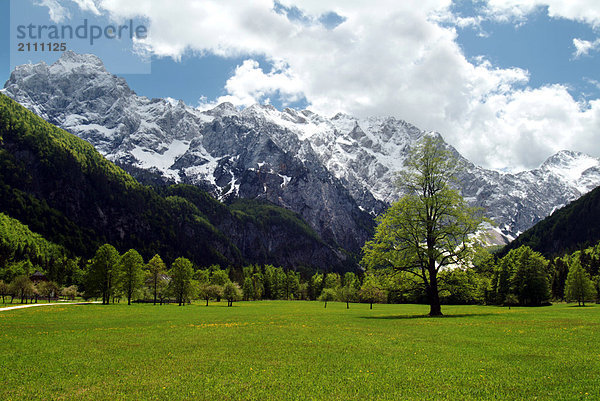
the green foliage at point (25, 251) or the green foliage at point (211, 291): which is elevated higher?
the green foliage at point (25, 251)

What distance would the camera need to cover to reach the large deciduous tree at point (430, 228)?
125 ft

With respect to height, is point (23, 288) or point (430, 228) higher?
point (430, 228)

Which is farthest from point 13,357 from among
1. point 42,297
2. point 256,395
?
point 42,297

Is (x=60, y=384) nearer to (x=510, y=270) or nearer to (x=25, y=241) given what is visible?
(x=510, y=270)

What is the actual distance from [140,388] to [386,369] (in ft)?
29.7

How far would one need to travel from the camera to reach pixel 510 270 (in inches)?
3556

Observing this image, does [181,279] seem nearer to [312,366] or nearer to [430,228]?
[430,228]

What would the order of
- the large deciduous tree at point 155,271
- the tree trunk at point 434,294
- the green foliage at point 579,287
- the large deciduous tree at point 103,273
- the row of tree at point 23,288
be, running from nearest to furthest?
1. the tree trunk at point 434,294
2. the green foliage at point 579,287
3. the large deciduous tree at point 103,273
4. the row of tree at point 23,288
5. the large deciduous tree at point 155,271

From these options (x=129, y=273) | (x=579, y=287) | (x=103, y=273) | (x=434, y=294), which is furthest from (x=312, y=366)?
(x=579, y=287)

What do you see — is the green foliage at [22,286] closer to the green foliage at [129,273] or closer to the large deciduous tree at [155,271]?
the green foliage at [129,273]

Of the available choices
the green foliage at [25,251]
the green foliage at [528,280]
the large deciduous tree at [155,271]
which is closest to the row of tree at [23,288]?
the large deciduous tree at [155,271]

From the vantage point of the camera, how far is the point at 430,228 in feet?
127

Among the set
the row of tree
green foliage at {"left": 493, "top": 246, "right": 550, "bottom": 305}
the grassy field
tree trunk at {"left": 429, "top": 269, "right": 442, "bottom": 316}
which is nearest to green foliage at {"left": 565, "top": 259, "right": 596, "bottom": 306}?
green foliage at {"left": 493, "top": 246, "right": 550, "bottom": 305}

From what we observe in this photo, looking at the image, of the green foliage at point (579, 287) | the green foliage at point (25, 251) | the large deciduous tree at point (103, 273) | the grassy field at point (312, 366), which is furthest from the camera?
the green foliage at point (25, 251)
